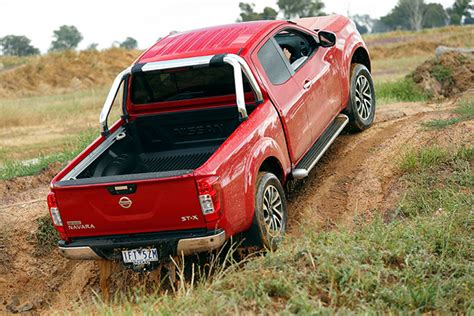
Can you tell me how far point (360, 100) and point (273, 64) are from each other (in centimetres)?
209

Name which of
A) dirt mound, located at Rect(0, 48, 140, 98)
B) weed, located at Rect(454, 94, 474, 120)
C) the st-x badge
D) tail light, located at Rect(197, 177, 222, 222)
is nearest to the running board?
weed, located at Rect(454, 94, 474, 120)

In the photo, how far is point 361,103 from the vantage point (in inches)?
399

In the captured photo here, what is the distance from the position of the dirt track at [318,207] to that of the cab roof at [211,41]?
1727 millimetres

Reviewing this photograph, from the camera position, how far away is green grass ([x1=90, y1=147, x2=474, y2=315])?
17.1 ft

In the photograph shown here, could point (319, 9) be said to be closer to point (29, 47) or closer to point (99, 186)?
point (29, 47)

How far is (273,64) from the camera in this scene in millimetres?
8367

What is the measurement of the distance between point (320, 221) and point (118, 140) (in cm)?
212

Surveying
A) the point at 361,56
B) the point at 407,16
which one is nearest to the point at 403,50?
the point at 361,56

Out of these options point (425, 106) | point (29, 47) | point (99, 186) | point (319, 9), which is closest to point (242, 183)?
point (99, 186)

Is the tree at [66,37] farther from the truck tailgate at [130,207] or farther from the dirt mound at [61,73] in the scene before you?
the truck tailgate at [130,207]

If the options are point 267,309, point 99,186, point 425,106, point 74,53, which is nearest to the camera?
point 267,309

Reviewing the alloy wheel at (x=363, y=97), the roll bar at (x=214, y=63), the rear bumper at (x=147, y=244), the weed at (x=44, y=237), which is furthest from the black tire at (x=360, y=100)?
the rear bumper at (x=147, y=244)

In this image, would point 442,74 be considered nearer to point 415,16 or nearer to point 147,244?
point 147,244

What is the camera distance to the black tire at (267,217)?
6.96 meters
